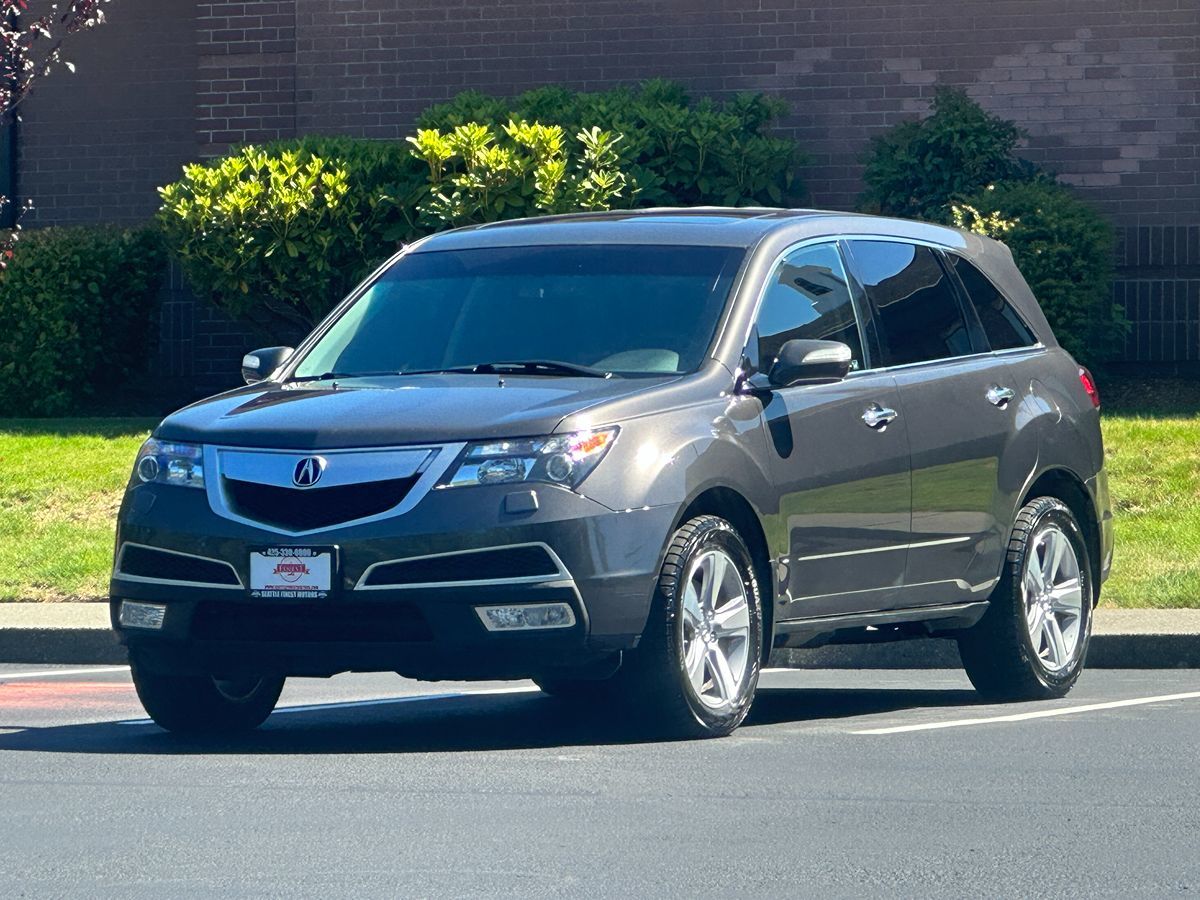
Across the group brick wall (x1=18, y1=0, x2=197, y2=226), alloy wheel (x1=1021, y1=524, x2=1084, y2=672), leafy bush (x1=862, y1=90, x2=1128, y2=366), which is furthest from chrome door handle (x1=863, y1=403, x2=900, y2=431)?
brick wall (x1=18, y1=0, x2=197, y2=226)

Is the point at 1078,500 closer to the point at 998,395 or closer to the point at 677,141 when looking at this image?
the point at 998,395

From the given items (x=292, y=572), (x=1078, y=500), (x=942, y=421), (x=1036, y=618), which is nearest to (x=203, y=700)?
(x=292, y=572)

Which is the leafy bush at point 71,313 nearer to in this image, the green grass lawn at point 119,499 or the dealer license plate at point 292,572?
the green grass lawn at point 119,499

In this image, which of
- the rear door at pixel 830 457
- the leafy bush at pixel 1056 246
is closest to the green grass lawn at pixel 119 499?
the leafy bush at pixel 1056 246

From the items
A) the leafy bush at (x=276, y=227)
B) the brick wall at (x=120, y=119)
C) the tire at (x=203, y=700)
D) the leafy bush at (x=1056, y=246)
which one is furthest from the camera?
the brick wall at (x=120, y=119)

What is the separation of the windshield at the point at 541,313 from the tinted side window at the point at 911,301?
0.80 metres

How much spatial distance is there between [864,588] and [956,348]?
4.33 feet

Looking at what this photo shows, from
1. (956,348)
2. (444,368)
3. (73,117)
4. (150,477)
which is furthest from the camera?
(73,117)

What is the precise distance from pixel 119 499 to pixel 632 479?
8301 mm

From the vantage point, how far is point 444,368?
27.8 feet

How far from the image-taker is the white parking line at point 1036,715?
8.53 meters

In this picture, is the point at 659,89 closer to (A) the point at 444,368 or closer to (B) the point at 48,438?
(B) the point at 48,438

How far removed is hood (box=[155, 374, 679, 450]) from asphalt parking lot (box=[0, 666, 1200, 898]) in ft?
→ 3.45

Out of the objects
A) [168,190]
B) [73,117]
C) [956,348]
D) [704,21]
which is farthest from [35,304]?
[956,348]
